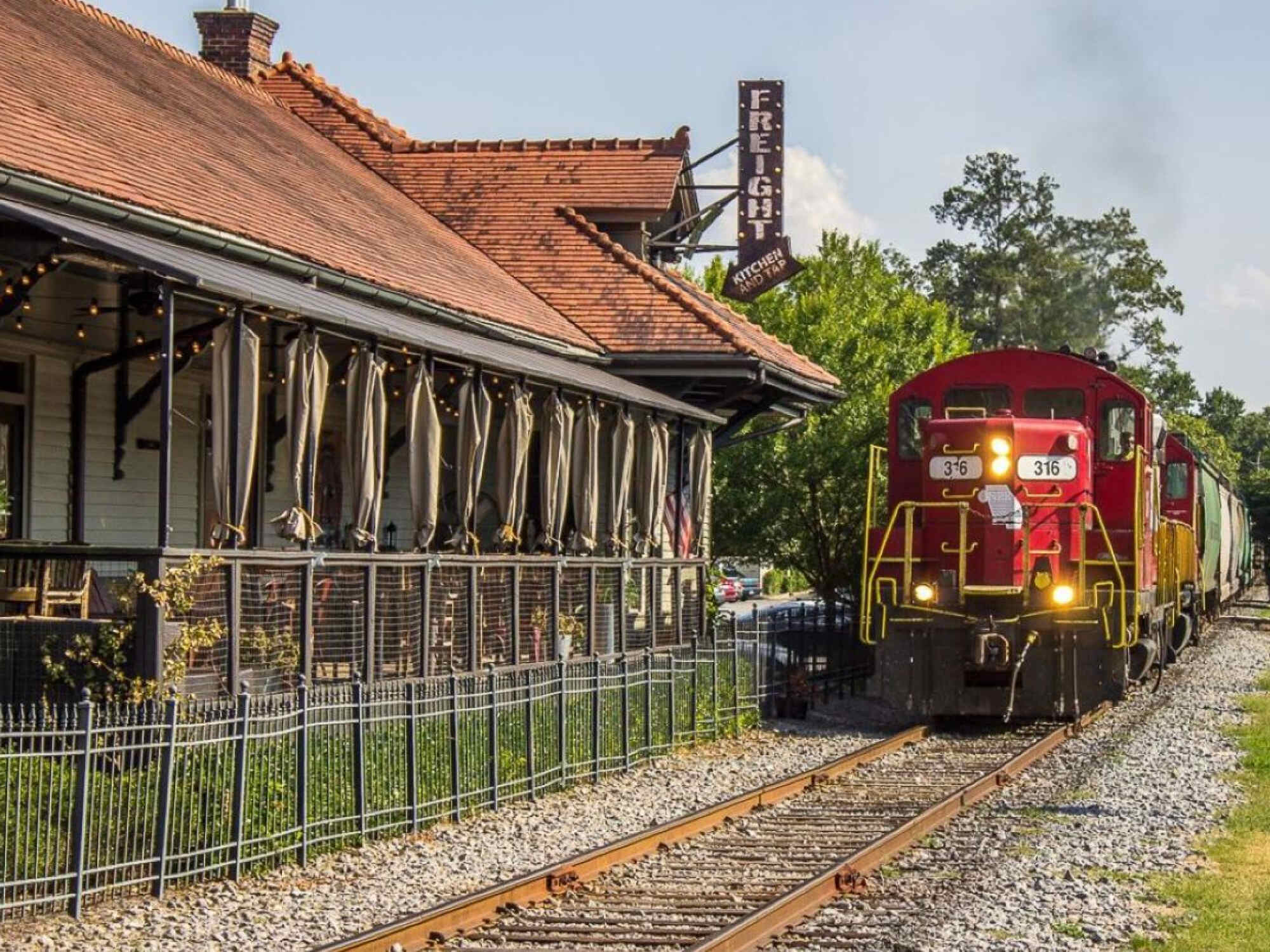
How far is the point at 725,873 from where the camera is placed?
457 inches

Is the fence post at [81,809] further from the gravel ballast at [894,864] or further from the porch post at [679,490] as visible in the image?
the porch post at [679,490]

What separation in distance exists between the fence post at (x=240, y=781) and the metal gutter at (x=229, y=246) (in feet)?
13.9

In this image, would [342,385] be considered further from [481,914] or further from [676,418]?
[481,914]

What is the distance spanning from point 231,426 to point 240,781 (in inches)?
101

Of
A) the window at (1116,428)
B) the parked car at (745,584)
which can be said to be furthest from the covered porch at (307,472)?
the parked car at (745,584)

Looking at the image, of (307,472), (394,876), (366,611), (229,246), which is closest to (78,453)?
(229,246)

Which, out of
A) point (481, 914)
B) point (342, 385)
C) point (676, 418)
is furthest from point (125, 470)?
point (481, 914)

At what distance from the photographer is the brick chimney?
27562mm

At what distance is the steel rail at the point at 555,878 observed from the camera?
9086 millimetres

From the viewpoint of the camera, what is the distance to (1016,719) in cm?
2172

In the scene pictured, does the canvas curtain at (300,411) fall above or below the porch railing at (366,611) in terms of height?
above

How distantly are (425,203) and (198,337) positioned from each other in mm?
12165

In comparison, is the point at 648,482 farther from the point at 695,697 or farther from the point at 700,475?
the point at 695,697

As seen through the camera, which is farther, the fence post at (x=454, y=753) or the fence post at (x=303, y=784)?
the fence post at (x=454, y=753)
